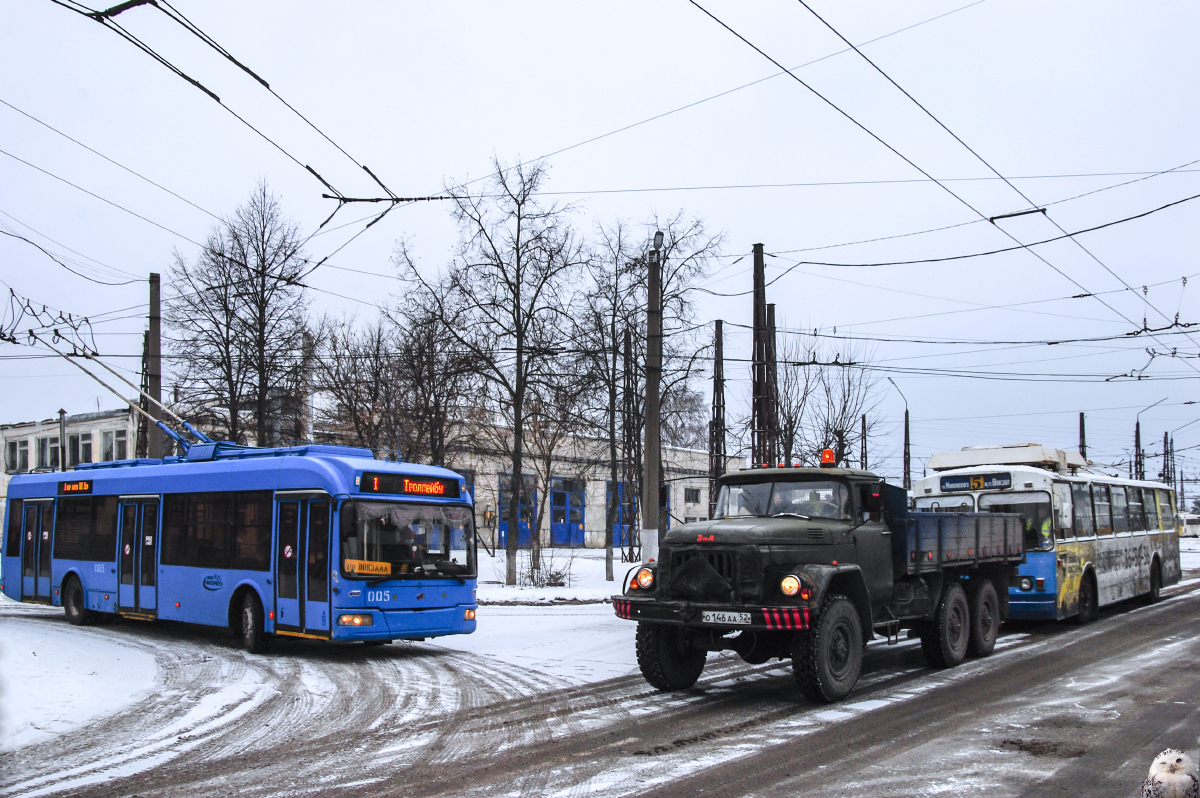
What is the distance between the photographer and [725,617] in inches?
366

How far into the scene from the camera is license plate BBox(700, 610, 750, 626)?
9.17 metres

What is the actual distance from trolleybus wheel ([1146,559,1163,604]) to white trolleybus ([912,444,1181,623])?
107cm

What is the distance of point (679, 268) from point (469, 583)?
15994 mm

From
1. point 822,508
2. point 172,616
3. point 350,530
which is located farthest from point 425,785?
point 172,616

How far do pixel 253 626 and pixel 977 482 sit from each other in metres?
11.8

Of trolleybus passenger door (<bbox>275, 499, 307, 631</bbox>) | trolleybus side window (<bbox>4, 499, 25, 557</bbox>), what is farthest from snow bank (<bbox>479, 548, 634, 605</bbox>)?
trolleybus side window (<bbox>4, 499, 25, 557</bbox>)

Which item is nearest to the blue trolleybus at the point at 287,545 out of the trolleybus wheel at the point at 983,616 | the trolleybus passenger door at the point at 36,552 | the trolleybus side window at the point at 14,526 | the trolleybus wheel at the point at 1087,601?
the trolleybus passenger door at the point at 36,552

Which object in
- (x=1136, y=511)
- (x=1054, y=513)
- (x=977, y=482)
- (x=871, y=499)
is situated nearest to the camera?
(x=871, y=499)

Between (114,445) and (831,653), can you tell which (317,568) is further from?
(114,445)

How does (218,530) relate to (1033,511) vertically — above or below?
below

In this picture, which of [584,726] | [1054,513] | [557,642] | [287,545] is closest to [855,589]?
[584,726]

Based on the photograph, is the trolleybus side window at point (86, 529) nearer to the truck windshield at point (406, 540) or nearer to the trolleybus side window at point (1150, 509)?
the truck windshield at point (406, 540)

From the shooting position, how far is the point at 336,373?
32.9m

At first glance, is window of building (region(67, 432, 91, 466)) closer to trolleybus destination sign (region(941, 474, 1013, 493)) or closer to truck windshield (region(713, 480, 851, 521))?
trolleybus destination sign (region(941, 474, 1013, 493))
